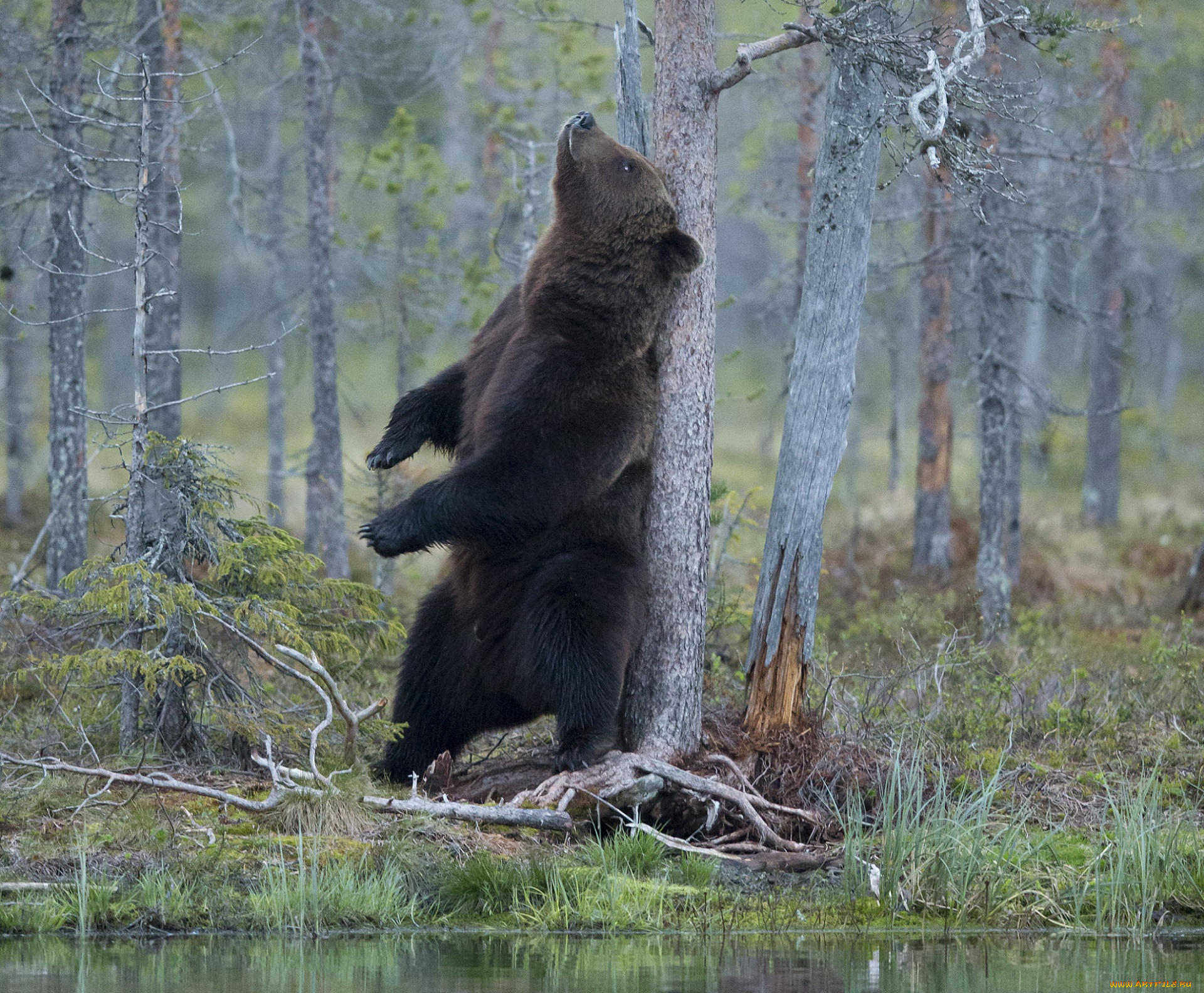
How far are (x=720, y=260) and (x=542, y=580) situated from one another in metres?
32.1

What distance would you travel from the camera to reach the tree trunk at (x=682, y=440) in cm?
779

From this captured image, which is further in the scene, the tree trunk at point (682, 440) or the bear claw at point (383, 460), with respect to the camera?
the bear claw at point (383, 460)

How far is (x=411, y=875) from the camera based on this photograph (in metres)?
6.34

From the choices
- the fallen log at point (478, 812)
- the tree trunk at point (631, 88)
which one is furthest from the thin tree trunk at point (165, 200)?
the fallen log at point (478, 812)

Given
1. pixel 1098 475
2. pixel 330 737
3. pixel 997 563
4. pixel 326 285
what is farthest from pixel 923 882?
pixel 1098 475

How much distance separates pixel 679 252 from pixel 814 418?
1.22m

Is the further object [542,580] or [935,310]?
[935,310]

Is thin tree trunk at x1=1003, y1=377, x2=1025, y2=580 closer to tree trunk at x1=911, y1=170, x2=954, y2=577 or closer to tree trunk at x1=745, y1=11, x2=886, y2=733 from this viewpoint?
tree trunk at x1=911, y1=170, x2=954, y2=577

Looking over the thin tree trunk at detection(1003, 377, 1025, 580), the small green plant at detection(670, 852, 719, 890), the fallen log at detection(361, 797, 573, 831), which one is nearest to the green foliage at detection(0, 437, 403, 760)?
the fallen log at detection(361, 797, 573, 831)

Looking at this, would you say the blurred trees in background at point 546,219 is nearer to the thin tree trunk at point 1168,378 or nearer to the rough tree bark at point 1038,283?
the rough tree bark at point 1038,283

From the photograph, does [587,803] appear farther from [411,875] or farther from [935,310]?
[935,310]

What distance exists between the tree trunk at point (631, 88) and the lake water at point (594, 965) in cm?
454

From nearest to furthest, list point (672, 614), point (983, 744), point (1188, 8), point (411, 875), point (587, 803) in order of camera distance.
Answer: point (411, 875), point (587, 803), point (672, 614), point (983, 744), point (1188, 8)

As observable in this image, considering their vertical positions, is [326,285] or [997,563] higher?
[326,285]
